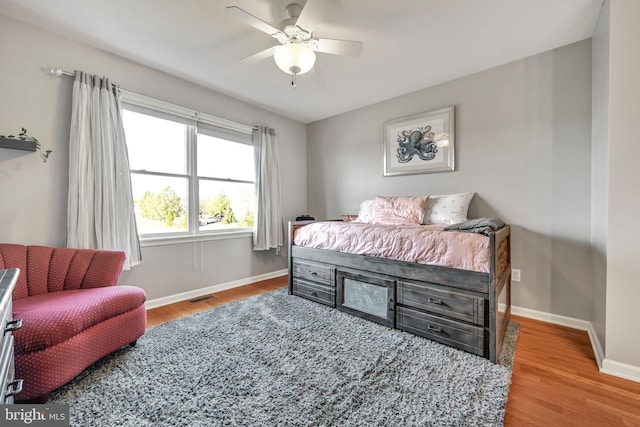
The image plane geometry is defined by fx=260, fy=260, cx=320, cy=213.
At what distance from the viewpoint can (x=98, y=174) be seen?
2312 mm

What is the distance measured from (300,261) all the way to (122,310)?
Answer: 1675mm

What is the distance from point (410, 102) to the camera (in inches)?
127

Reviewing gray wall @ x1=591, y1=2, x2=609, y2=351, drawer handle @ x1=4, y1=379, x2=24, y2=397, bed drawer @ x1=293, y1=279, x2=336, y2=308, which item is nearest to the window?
bed drawer @ x1=293, y1=279, x2=336, y2=308

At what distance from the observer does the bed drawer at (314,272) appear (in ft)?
8.89

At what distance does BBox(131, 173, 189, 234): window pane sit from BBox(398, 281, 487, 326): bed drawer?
252 cm

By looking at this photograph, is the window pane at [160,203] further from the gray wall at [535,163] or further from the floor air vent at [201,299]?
the gray wall at [535,163]

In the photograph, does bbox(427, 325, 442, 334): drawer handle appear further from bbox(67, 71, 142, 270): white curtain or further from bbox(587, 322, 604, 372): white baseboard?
bbox(67, 71, 142, 270): white curtain

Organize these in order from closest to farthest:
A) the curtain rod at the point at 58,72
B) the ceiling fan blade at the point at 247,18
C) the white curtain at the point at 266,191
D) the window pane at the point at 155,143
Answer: the ceiling fan blade at the point at 247,18 → the curtain rod at the point at 58,72 → the window pane at the point at 155,143 → the white curtain at the point at 266,191

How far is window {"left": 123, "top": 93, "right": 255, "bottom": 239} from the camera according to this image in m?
2.72

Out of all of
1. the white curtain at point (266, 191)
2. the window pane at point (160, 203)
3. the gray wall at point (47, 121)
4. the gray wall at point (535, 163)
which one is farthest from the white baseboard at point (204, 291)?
the gray wall at point (535, 163)

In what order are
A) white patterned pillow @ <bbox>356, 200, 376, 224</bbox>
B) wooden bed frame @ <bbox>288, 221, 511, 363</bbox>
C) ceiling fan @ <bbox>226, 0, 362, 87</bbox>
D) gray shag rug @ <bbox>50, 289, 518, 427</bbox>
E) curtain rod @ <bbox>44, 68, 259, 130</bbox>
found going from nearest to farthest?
gray shag rug @ <bbox>50, 289, 518, 427</bbox> → ceiling fan @ <bbox>226, 0, 362, 87</bbox> → wooden bed frame @ <bbox>288, 221, 511, 363</bbox> → curtain rod @ <bbox>44, 68, 259, 130</bbox> → white patterned pillow @ <bbox>356, 200, 376, 224</bbox>

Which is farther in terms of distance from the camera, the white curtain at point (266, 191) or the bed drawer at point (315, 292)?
the white curtain at point (266, 191)

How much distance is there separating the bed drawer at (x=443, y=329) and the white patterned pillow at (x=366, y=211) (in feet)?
4.46

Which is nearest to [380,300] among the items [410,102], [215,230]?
[215,230]
